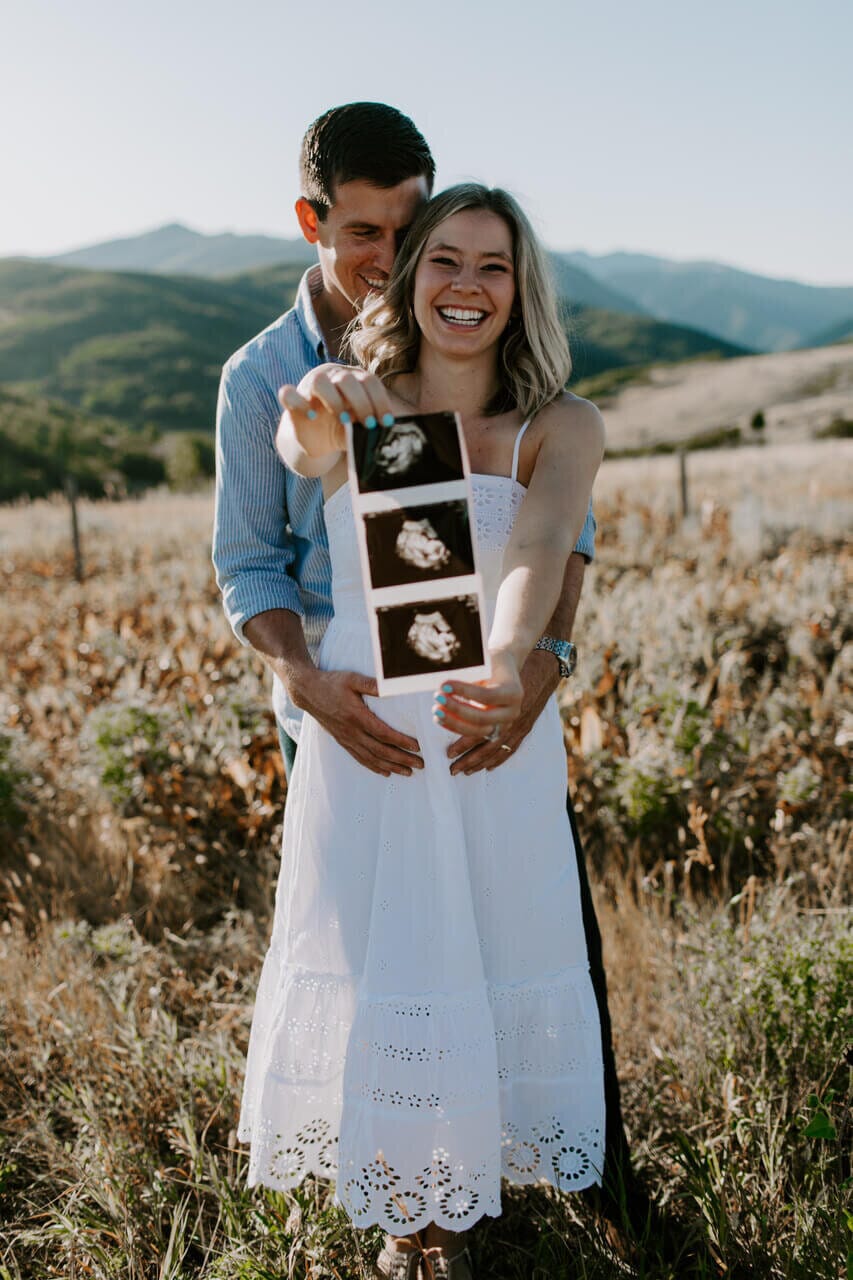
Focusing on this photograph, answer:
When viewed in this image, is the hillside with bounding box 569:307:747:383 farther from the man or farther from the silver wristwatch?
the silver wristwatch

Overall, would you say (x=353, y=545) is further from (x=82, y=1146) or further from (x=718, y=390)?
(x=718, y=390)

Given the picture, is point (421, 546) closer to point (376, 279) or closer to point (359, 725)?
point (359, 725)

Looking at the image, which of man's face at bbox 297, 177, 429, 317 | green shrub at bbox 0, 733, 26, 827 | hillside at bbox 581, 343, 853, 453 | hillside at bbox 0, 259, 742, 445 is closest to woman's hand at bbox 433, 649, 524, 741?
man's face at bbox 297, 177, 429, 317

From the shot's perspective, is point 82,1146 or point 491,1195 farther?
point 82,1146

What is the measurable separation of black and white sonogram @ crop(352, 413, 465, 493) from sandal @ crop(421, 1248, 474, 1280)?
167 centimetres

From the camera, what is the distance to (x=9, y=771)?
444 cm

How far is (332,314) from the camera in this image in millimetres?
2486

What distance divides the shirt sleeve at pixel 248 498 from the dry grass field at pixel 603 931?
1364 mm

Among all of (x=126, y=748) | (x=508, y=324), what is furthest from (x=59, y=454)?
(x=508, y=324)

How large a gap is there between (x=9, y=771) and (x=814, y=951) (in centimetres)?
349

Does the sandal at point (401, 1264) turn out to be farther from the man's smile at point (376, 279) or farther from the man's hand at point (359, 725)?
the man's smile at point (376, 279)

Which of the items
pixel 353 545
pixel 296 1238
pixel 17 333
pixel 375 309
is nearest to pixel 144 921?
pixel 296 1238

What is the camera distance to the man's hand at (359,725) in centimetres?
193

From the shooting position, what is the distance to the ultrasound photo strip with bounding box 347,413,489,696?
164cm
